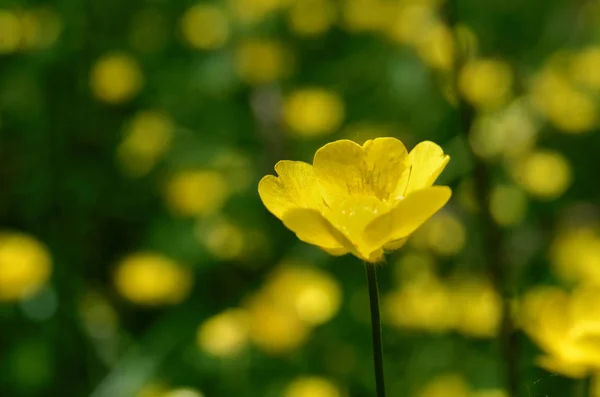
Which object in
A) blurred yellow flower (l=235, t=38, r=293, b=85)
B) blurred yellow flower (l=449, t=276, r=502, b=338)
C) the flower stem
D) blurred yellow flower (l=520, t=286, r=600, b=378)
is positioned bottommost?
blurred yellow flower (l=449, t=276, r=502, b=338)

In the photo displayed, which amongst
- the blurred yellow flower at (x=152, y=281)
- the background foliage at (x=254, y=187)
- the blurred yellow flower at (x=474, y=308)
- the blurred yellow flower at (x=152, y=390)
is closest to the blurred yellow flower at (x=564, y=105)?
the background foliage at (x=254, y=187)

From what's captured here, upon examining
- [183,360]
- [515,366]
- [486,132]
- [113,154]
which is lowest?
[183,360]

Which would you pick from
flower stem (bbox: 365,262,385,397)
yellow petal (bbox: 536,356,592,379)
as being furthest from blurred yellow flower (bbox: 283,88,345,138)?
flower stem (bbox: 365,262,385,397)

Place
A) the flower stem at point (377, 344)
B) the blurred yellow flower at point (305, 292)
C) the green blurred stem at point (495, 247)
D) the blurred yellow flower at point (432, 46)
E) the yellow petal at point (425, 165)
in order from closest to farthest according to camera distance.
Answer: the flower stem at point (377, 344) → the yellow petal at point (425, 165) → the green blurred stem at point (495, 247) → the blurred yellow flower at point (305, 292) → the blurred yellow flower at point (432, 46)

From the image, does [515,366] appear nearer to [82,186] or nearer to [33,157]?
[82,186]

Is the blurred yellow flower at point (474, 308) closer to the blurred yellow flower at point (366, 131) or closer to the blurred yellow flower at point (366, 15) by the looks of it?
the blurred yellow flower at point (366, 131)

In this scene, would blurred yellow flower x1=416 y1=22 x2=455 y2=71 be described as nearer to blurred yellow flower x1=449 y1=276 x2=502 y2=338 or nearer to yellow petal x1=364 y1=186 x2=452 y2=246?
blurred yellow flower x1=449 y1=276 x2=502 y2=338

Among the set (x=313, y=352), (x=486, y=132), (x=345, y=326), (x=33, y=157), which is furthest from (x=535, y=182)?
(x=33, y=157)
